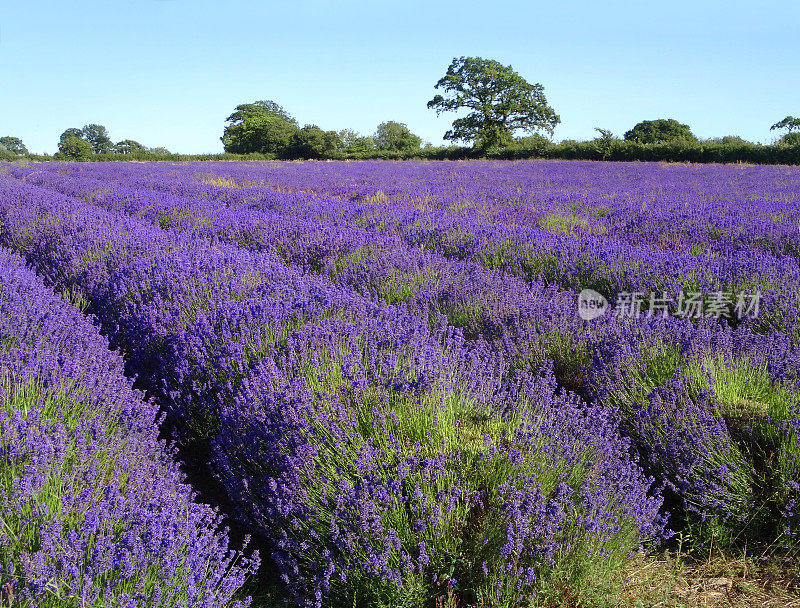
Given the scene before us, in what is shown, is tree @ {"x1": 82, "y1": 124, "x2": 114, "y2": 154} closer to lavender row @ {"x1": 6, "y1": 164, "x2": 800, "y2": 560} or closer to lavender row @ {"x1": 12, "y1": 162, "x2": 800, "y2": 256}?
lavender row @ {"x1": 12, "y1": 162, "x2": 800, "y2": 256}

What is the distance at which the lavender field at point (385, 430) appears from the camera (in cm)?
161

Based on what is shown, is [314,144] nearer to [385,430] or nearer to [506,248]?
[506,248]

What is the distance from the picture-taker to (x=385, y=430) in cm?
192

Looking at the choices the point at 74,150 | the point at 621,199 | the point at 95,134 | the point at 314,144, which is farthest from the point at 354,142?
the point at 95,134

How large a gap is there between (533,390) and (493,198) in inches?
267

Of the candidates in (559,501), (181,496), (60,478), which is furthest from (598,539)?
(60,478)

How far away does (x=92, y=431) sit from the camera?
6.75ft

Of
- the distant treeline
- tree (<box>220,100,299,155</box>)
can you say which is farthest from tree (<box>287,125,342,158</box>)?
the distant treeline

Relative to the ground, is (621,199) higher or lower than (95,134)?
lower

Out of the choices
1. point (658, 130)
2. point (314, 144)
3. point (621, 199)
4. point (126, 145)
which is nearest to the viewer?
point (621, 199)

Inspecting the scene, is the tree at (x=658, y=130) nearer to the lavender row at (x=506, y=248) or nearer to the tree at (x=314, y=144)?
the tree at (x=314, y=144)
